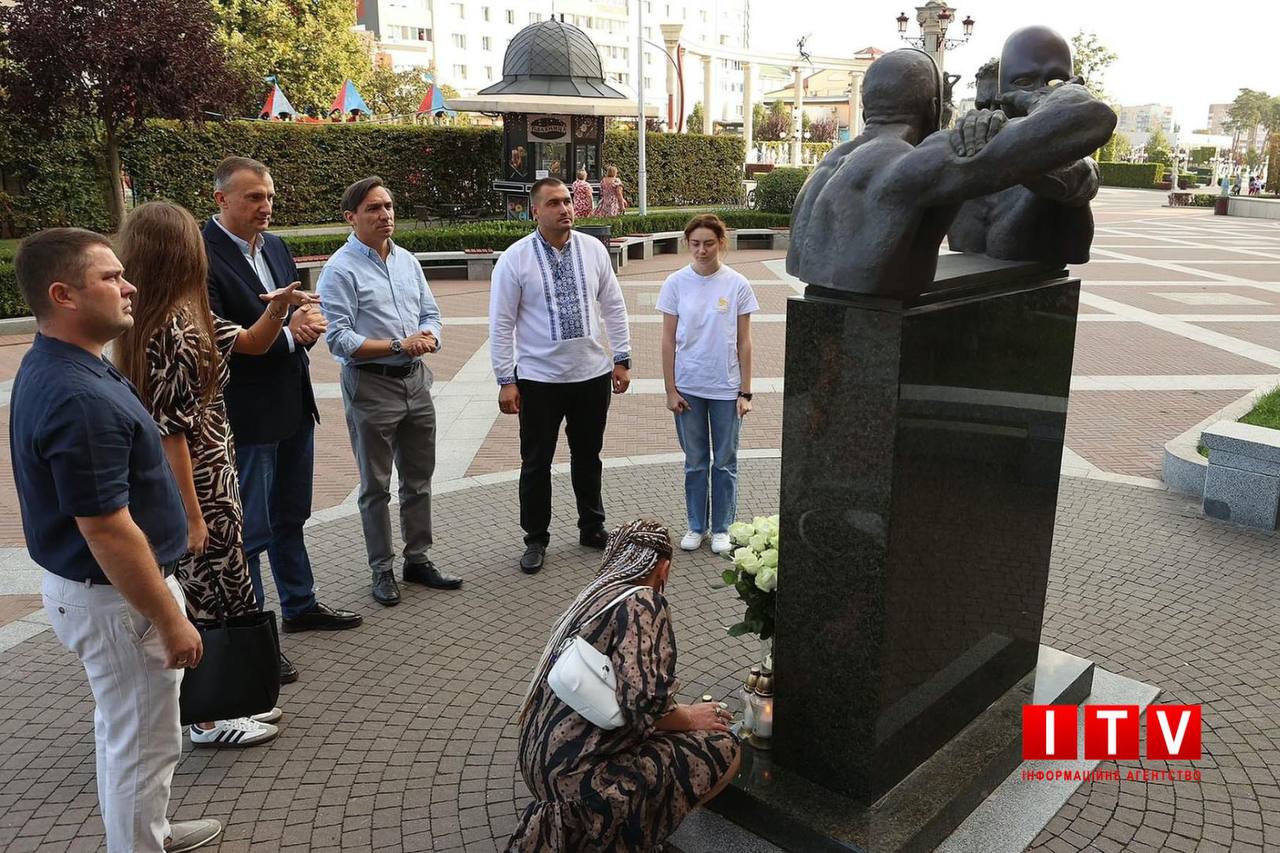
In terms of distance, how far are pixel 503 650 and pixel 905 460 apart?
2.54 m

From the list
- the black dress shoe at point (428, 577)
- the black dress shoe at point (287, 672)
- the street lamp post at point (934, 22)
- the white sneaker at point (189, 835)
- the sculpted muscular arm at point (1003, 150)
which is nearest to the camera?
the sculpted muscular arm at point (1003, 150)

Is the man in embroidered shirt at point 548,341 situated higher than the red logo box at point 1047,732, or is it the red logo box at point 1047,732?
the man in embroidered shirt at point 548,341

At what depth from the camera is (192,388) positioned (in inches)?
146

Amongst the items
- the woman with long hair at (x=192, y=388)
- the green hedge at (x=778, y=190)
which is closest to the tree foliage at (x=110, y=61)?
the green hedge at (x=778, y=190)

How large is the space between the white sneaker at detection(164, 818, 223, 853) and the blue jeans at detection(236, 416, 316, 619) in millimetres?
1211

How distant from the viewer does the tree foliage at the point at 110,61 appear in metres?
15.4

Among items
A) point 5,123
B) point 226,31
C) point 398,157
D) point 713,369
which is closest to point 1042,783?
point 713,369

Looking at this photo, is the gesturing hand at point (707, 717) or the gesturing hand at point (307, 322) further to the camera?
the gesturing hand at point (307, 322)

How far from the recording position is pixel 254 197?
4.34 m

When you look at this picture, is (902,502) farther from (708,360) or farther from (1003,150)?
(708,360)

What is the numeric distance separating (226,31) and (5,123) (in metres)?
12.1

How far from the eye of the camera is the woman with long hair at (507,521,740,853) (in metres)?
2.84

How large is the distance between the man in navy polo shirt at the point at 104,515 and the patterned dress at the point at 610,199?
881 inches

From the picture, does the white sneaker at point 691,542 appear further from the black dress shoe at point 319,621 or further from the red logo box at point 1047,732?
the red logo box at point 1047,732
